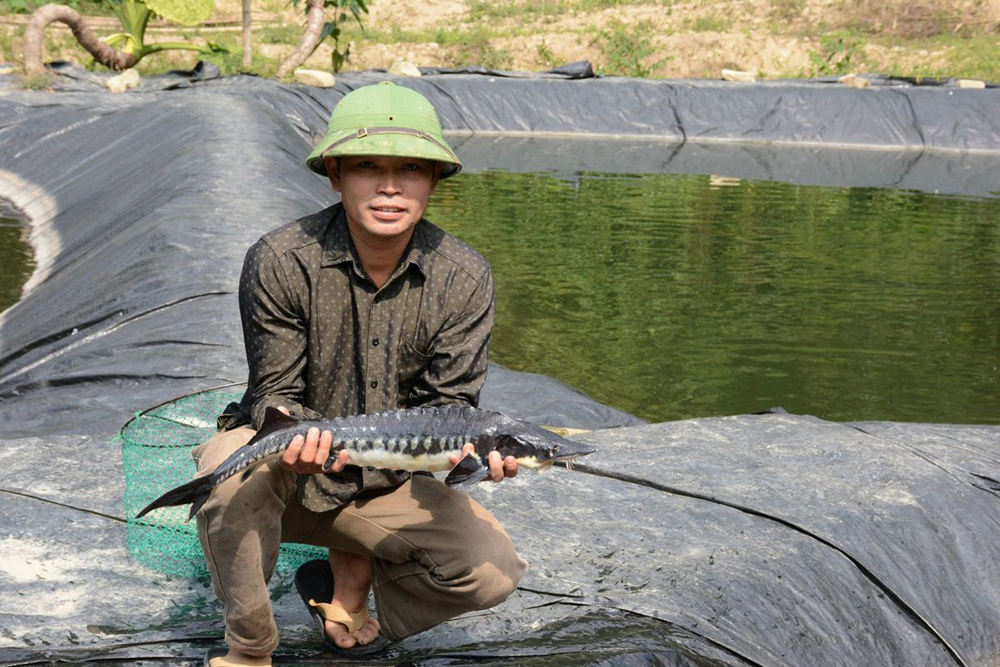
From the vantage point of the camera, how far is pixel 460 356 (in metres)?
2.66

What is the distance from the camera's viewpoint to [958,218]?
14961 mm

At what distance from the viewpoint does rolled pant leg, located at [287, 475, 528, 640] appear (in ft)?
8.48

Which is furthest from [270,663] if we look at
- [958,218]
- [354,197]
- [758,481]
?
[958,218]

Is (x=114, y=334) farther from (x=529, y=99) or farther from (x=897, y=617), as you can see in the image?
(x=529, y=99)

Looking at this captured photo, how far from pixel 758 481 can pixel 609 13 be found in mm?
31164

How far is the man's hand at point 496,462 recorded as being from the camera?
2.32 metres

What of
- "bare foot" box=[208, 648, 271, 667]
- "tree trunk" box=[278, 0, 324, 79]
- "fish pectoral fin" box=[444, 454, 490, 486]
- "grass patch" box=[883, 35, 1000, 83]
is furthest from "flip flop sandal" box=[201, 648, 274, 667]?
"grass patch" box=[883, 35, 1000, 83]

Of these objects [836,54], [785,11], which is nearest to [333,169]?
[836,54]

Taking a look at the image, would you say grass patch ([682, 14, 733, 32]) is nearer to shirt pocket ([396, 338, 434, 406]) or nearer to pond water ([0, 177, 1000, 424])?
pond water ([0, 177, 1000, 424])

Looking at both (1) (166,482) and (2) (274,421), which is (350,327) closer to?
(2) (274,421)

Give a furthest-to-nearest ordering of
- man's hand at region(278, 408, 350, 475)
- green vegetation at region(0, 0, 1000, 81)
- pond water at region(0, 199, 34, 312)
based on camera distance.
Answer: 1. green vegetation at region(0, 0, 1000, 81)
2. pond water at region(0, 199, 34, 312)
3. man's hand at region(278, 408, 350, 475)

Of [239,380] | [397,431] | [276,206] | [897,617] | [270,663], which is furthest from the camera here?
[276,206]

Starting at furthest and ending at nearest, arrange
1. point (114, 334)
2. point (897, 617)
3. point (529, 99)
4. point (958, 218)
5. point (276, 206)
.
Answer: point (529, 99)
point (958, 218)
point (276, 206)
point (114, 334)
point (897, 617)

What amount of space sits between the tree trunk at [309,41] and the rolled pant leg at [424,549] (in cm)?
1861
